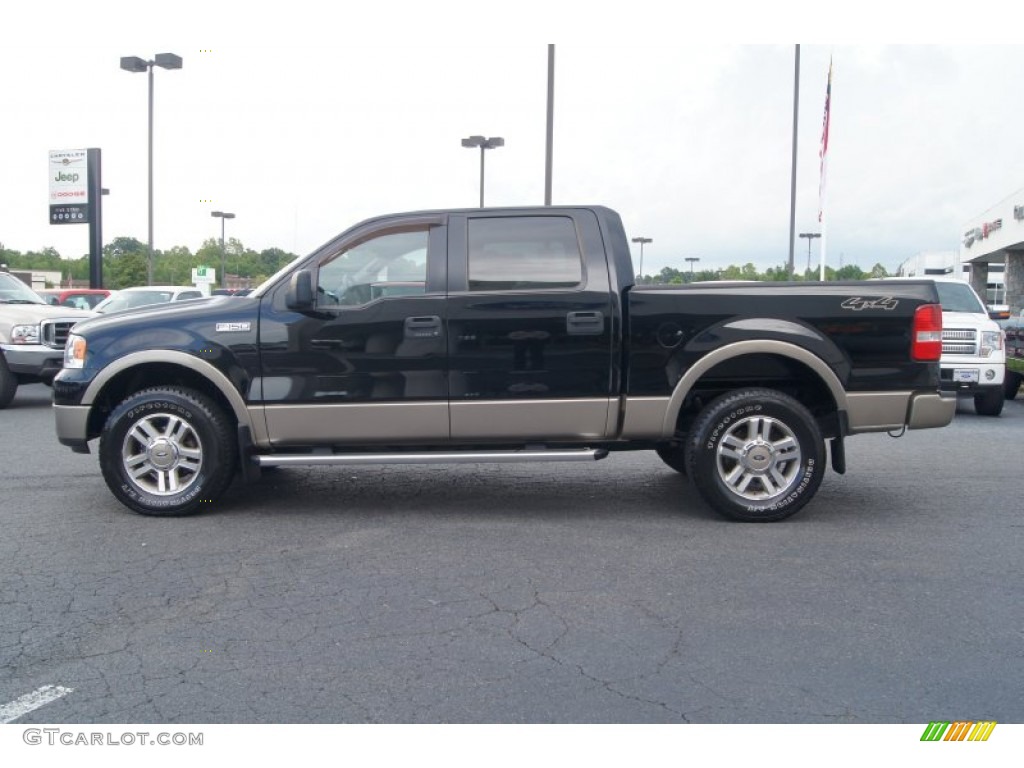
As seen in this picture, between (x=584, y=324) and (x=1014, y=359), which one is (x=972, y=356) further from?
(x=584, y=324)

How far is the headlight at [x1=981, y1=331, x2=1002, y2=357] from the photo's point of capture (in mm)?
11758

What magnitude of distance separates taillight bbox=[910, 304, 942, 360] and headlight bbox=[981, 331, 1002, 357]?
628cm

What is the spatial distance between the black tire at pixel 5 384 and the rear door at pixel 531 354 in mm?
8959

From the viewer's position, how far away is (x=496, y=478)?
779cm

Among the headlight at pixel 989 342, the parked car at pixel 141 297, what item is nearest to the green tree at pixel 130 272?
the parked car at pixel 141 297

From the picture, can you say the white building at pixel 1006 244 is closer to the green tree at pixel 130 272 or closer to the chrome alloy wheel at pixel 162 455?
the chrome alloy wheel at pixel 162 455

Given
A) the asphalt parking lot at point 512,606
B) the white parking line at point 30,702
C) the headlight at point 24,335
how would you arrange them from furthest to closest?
the headlight at point 24,335 → the asphalt parking lot at point 512,606 → the white parking line at point 30,702

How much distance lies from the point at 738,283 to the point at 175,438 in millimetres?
3913

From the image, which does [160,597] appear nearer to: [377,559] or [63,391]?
[377,559]

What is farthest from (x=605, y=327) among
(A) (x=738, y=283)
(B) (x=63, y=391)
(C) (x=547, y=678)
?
(B) (x=63, y=391)

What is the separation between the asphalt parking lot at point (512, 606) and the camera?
142 inches

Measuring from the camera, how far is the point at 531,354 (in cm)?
621

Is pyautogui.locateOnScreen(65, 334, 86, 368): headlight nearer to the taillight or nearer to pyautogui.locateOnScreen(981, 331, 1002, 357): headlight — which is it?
the taillight

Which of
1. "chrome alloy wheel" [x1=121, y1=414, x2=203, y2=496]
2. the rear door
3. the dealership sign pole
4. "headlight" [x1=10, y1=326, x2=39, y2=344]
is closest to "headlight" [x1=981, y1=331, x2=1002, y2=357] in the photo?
the rear door
